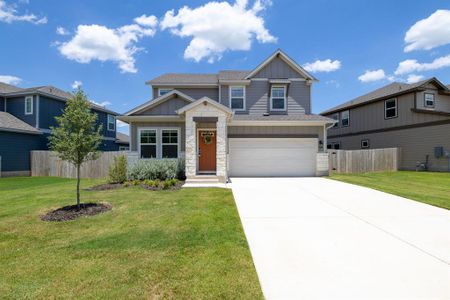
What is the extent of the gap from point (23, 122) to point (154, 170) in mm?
13352

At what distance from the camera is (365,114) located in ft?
72.9

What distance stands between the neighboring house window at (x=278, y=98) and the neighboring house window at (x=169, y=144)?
23.0 feet

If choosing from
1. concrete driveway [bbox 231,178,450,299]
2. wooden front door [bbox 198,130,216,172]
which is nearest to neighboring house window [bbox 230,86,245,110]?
wooden front door [bbox 198,130,216,172]

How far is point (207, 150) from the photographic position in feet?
45.1

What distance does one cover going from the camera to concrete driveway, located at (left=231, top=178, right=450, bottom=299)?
9.91 feet

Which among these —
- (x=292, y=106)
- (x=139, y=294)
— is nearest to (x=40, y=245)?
(x=139, y=294)

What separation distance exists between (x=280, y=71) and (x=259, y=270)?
15.5 metres

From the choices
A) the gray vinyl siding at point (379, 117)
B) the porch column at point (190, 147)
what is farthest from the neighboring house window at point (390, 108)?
the porch column at point (190, 147)

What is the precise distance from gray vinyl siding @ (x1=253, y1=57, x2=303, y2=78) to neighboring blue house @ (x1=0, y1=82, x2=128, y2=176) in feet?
51.8

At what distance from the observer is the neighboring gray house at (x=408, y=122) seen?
55.7 feet

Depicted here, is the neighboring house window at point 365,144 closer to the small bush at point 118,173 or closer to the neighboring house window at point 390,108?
the neighboring house window at point 390,108

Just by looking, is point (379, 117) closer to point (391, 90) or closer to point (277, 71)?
point (391, 90)

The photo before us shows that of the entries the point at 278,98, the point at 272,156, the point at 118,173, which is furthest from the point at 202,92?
the point at 118,173

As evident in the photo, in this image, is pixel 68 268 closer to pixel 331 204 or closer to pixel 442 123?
pixel 331 204
